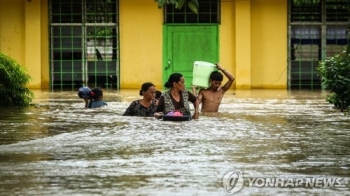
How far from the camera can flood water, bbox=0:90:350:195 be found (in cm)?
711

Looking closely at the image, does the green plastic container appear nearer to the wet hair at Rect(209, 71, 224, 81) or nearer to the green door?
the wet hair at Rect(209, 71, 224, 81)

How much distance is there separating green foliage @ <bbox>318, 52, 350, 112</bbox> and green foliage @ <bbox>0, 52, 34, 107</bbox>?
5936 millimetres

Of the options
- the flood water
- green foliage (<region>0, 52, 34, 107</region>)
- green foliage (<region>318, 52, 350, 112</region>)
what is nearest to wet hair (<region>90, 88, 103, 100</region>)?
the flood water

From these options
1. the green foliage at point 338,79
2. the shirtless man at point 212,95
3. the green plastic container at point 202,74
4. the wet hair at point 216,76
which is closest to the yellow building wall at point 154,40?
the green foliage at point 338,79

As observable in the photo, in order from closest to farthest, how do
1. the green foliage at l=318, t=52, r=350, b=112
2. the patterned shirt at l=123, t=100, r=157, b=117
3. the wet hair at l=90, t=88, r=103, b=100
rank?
the patterned shirt at l=123, t=100, r=157, b=117, the green foliage at l=318, t=52, r=350, b=112, the wet hair at l=90, t=88, r=103, b=100

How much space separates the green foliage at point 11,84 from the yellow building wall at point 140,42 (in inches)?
367


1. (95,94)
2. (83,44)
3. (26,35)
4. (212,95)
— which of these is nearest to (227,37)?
(83,44)

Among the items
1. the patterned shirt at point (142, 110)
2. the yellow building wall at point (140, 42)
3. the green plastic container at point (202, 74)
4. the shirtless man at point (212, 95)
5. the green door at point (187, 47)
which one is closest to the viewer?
the patterned shirt at point (142, 110)

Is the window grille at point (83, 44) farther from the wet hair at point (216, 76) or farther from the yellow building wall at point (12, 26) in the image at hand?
the wet hair at point (216, 76)

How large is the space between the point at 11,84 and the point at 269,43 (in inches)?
453

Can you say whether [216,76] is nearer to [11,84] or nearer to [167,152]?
[11,84]

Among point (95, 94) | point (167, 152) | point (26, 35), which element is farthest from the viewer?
point (26, 35)

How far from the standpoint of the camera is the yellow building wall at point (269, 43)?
88.4 feet

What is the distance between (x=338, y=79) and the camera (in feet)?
53.7
